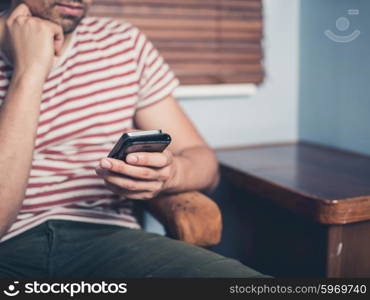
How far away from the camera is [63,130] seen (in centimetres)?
111

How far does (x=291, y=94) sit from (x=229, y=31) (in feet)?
1.14

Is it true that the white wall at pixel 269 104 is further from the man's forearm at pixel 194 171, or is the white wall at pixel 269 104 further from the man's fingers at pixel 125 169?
the man's fingers at pixel 125 169

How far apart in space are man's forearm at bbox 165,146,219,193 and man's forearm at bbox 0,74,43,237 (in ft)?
1.01

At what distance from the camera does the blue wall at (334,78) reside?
4.72 ft

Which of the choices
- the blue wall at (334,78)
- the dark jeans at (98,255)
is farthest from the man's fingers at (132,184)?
the blue wall at (334,78)

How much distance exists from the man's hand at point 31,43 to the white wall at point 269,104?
2.17ft

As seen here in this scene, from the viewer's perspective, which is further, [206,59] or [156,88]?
[206,59]

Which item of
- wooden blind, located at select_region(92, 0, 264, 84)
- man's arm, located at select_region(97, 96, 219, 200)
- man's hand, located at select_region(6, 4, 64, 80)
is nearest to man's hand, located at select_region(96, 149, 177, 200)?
man's arm, located at select_region(97, 96, 219, 200)

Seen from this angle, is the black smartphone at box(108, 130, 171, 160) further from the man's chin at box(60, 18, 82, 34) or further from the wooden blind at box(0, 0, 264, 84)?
the wooden blind at box(0, 0, 264, 84)

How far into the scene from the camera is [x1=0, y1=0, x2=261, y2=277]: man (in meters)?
0.93

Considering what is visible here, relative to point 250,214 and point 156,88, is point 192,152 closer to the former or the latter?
point 156,88

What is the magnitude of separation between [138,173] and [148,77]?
40 cm

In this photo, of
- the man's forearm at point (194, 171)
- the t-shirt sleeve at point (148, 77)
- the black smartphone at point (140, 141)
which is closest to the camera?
the black smartphone at point (140, 141)

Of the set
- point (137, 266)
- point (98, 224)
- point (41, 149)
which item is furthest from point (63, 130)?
point (137, 266)
